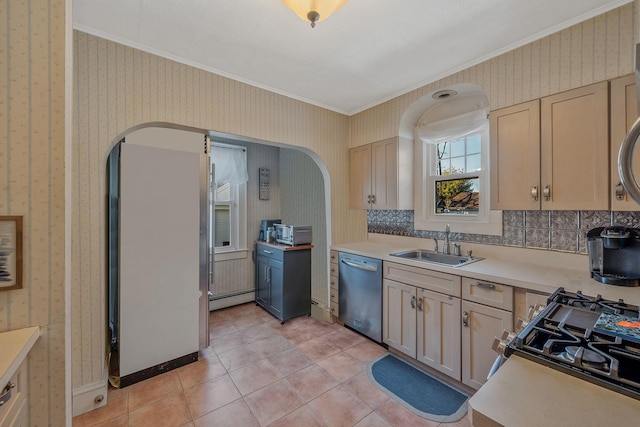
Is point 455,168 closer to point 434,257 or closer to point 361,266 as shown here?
point 434,257

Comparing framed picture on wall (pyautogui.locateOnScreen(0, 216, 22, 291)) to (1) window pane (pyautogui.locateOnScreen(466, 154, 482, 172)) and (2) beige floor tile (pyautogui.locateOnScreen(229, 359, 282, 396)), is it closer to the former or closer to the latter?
(2) beige floor tile (pyautogui.locateOnScreen(229, 359, 282, 396))

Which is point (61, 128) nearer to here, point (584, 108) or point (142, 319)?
point (142, 319)

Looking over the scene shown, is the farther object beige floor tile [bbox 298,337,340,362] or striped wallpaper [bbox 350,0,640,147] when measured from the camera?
beige floor tile [bbox 298,337,340,362]

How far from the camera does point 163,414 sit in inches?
72.2

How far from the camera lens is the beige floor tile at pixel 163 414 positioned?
1761 mm

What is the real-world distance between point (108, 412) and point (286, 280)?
1863 millimetres

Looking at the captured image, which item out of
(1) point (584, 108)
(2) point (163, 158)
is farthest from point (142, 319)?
(1) point (584, 108)

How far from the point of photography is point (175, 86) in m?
2.22

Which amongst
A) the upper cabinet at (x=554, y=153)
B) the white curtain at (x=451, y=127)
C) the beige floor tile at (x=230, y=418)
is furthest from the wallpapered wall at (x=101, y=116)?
the upper cabinet at (x=554, y=153)

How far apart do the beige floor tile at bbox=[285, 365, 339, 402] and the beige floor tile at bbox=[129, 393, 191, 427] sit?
2.47 ft

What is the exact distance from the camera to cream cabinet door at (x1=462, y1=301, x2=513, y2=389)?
5.95ft

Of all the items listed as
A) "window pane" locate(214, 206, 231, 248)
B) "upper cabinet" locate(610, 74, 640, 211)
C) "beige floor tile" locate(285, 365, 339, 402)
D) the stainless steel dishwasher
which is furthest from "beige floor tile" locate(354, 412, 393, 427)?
"window pane" locate(214, 206, 231, 248)

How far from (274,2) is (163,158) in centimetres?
140

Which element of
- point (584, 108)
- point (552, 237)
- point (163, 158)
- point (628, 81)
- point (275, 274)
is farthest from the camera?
point (275, 274)
